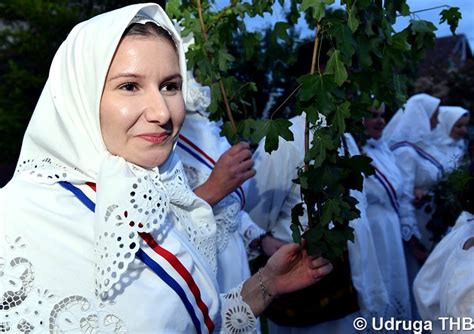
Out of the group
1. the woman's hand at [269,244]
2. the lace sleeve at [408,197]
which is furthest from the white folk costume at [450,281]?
the lace sleeve at [408,197]

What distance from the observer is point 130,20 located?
197 cm

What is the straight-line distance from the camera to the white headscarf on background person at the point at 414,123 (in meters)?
6.84

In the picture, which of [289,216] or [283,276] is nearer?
[283,276]

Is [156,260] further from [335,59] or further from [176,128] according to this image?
[335,59]

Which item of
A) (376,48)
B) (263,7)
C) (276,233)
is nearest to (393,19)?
(376,48)

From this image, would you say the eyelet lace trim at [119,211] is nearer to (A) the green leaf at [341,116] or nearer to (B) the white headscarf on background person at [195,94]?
(A) the green leaf at [341,116]

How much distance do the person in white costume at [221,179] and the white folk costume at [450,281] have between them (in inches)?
33.5

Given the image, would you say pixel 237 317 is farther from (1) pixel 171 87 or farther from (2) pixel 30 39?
(2) pixel 30 39

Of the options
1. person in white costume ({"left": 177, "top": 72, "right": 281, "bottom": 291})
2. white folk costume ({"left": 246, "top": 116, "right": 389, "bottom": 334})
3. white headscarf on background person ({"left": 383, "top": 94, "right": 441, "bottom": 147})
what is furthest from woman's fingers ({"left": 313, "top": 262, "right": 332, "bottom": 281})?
white headscarf on background person ({"left": 383, "top": 94, "right": 441, "bottom": 147})

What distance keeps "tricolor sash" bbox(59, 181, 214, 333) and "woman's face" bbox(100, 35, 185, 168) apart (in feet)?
0.48

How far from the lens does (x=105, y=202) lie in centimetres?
185

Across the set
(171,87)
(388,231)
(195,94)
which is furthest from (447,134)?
(171,87)

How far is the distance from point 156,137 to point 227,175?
107cm

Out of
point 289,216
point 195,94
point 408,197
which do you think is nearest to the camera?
point 195,94
